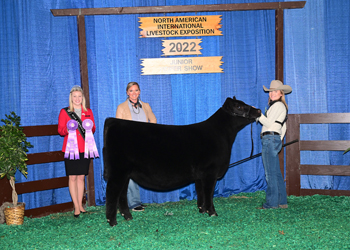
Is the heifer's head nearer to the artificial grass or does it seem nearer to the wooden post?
the artificial grass

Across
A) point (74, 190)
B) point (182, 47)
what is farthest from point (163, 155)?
point (182, 47)

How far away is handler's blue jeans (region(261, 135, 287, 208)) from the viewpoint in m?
4.46

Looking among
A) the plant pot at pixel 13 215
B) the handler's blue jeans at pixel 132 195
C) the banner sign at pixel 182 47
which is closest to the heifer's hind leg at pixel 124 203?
the handler's blue jeans at pixel 132 195

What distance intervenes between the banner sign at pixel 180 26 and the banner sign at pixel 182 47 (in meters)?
0.12

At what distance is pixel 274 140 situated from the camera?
175 inches

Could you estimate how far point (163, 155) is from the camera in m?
3.82

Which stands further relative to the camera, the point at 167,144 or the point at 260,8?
the point at 260,8

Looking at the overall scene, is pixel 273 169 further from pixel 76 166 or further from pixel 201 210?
pixel 76 166

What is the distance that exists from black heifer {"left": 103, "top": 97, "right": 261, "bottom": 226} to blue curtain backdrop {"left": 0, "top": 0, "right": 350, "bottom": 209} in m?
1.31

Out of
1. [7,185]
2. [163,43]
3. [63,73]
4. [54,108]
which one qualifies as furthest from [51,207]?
[163,43]

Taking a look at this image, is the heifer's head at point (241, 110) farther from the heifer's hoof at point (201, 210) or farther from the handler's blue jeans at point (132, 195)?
the handler's blue jeans at point (132, 195)

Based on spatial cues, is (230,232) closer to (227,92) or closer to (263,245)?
(263,245)

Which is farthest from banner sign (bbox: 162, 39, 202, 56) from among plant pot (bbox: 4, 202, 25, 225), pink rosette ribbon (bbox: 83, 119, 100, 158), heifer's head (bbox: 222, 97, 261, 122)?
plant pot (bbox: 4, 202, 25, 225)

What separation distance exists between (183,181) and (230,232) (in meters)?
0.88
